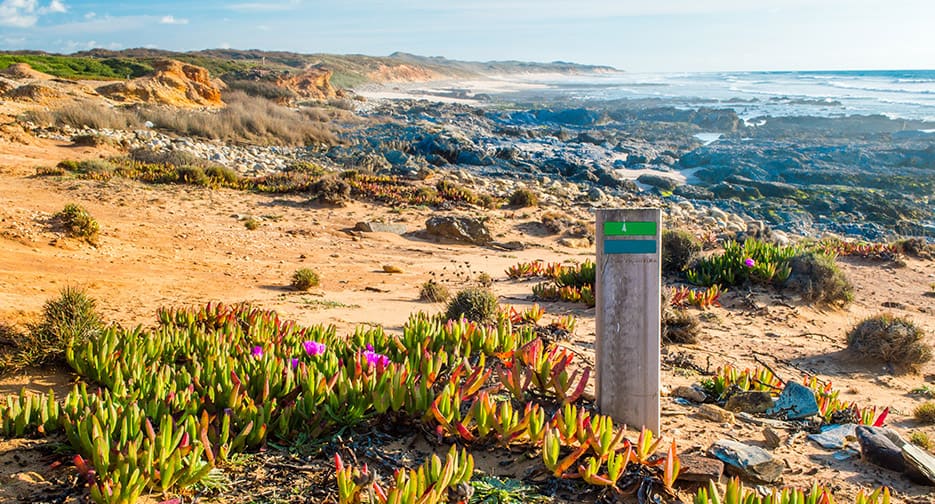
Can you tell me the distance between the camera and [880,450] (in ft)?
12.1

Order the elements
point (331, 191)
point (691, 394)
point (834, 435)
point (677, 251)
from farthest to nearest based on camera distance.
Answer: point (331, 191)
point (677, 251)
point (691, 394)
point (834, 435)

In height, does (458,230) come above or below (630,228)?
below

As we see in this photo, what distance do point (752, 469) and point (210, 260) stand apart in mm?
8078

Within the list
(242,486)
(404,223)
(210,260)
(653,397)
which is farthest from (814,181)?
(242,486)

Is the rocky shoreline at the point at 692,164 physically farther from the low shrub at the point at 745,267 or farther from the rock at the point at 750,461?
the rock at the point at 750,461

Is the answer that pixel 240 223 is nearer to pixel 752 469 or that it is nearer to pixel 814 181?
pixel 752 469

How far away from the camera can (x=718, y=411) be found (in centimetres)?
440

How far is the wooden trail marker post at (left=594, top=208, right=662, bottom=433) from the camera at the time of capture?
3652mm

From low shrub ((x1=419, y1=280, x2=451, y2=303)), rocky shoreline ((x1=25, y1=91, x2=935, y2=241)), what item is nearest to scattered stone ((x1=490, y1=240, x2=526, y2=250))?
low shrub ((x1=419, y1=280, x2=451, y2=303))

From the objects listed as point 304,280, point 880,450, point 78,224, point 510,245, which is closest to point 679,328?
point 880,450

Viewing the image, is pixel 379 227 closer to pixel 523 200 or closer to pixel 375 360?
pixel 523 200

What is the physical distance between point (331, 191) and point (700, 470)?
12.5 metres

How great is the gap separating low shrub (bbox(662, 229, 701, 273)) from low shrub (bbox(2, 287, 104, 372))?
7.15 m

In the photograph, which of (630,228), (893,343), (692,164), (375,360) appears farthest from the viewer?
(692,164)
